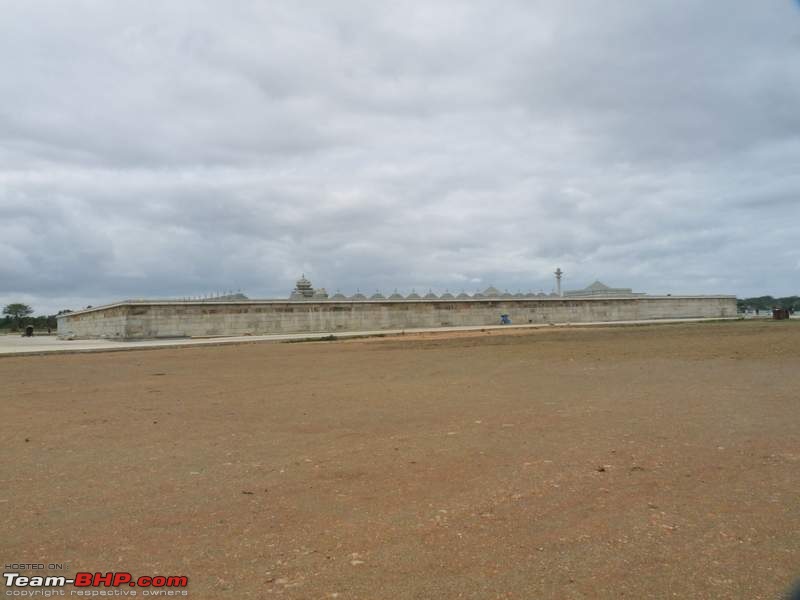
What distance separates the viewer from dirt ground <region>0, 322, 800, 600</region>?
309cm

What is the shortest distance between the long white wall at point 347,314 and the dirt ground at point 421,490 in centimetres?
2542

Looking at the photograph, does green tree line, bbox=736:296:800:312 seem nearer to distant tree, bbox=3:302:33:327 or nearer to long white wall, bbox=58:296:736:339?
long white wall, bbox=58:296:736:339

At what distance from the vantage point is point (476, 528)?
368cm

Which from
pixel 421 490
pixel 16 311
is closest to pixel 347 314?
pixel 421 490

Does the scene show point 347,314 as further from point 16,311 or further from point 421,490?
point 16,311

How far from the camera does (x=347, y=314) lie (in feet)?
134

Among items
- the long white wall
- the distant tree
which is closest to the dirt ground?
the long white wall

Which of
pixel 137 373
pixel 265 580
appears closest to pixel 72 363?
pixel 137 373

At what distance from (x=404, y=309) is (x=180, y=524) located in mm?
39764

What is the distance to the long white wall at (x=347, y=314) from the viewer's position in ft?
112

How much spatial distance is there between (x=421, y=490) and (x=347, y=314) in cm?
3658

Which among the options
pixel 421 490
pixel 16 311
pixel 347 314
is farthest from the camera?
pixel 16 311

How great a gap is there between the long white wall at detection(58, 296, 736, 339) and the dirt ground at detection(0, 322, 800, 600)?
2542 cm

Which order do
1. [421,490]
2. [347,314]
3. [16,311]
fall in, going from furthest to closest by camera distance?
[16,311] → [347,314] → [421,490]
